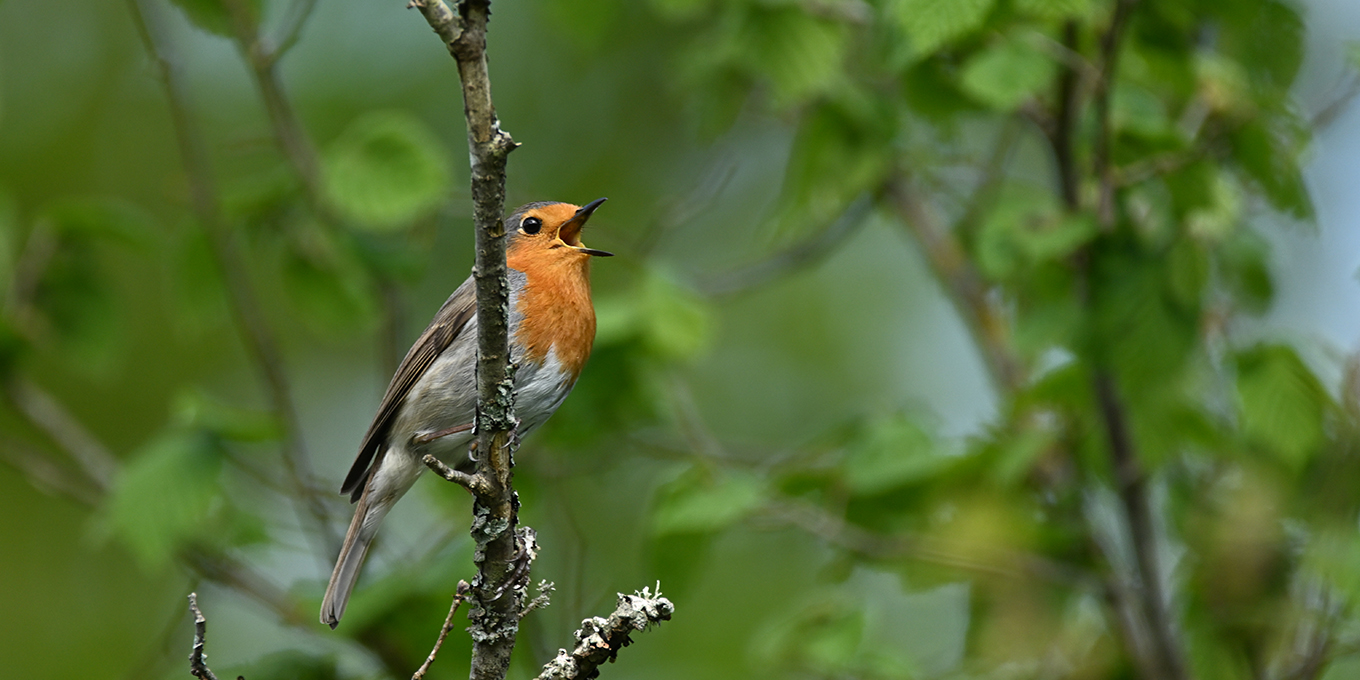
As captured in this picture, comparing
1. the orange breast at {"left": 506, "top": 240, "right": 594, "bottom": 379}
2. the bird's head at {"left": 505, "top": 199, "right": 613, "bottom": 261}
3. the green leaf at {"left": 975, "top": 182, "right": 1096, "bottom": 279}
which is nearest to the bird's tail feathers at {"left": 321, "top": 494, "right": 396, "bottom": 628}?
the orange breast at {"left": 506, "top": 240, "right": 594, "bottom": 379}

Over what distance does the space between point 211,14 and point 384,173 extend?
3.48 feet

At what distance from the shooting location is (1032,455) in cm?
533

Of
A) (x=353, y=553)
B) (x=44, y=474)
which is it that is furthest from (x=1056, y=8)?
(x=44, y=474)

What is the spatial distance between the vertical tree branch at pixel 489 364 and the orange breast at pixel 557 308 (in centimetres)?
111

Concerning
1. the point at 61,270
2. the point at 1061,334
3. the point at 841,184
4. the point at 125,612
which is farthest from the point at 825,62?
the point at 125,612

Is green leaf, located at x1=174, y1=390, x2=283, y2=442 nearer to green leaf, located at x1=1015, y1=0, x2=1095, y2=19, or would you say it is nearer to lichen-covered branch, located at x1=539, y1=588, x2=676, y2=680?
lichen-covered branch, located at x1=539, y1=588, x2=676, y2=680

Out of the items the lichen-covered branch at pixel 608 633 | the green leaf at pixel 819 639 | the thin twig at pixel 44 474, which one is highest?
the thin twig at pixel 44 474

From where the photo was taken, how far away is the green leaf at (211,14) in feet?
18.0

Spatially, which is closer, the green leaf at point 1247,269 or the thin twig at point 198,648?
the thin twig at point 198,648

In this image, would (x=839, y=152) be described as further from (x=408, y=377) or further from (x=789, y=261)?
(x=408, y=377)

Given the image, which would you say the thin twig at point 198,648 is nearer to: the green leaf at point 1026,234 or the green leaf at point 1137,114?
the green leaf at point 1026,234

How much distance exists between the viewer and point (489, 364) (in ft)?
10.1

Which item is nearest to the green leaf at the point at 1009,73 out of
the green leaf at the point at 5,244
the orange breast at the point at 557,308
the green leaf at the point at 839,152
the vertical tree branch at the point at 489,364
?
the green leaf at the point at 839,152

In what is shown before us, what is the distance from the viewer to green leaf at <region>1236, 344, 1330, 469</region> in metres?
4.90
